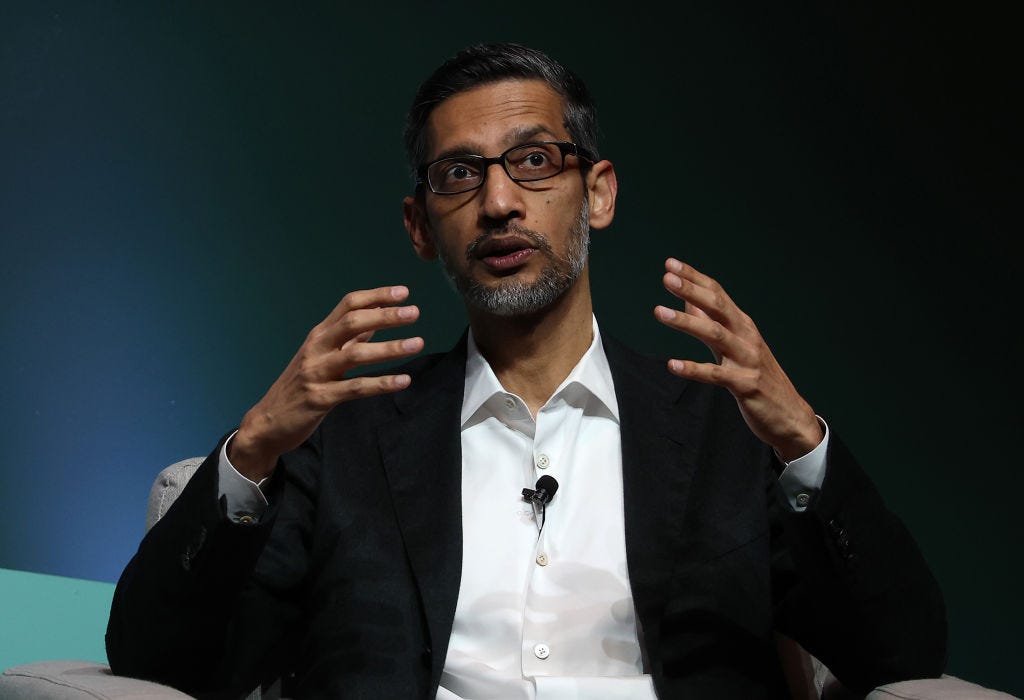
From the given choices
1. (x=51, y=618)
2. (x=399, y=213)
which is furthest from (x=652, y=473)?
(x=51, y=618)

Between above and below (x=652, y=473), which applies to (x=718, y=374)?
above

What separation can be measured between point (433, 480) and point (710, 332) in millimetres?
634

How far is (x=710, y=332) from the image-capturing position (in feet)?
5.38

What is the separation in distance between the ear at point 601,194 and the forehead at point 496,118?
126mm

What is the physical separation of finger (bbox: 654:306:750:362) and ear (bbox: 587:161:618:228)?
0.65m

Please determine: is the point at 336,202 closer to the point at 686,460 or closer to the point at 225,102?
the point at 225,102

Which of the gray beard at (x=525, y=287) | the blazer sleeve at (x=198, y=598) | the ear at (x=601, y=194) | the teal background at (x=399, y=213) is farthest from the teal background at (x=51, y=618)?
the ear at (x=601, y=194)

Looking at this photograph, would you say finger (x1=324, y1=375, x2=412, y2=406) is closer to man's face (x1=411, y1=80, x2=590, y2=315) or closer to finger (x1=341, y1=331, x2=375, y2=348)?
finger (x1=341, y1=331, x2=375, y2=348)

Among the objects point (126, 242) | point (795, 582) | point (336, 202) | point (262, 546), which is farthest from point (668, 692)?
point (126, 242)

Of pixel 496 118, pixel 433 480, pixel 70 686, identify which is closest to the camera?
pixel 70 686

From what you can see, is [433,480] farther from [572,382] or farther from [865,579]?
[865,579]

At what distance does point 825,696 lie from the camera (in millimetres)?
2047

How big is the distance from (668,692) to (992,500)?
154cm

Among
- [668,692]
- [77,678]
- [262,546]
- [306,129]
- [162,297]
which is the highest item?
[306,129]
